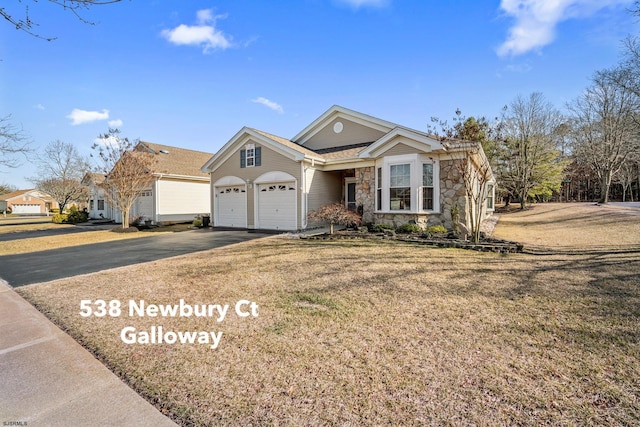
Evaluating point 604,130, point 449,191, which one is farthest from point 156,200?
point 604,130

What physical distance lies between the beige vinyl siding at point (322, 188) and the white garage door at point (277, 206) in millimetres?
893

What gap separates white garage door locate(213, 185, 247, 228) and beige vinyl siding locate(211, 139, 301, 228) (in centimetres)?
53

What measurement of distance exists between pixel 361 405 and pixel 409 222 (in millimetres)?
10597

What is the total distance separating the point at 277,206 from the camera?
15438mm

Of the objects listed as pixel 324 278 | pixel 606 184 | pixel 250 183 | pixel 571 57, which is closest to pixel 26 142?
pixel 250 183

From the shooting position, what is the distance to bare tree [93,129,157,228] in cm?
1767

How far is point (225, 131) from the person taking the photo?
20297 mm

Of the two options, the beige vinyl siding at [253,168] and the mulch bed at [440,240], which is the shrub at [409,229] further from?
A: the beige vinyl siding at [253,168]

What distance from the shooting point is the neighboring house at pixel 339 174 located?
12.1m

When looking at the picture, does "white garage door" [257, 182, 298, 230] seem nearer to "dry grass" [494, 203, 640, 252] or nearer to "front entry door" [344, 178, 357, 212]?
"front entry door" [344, 178, 357, 212]

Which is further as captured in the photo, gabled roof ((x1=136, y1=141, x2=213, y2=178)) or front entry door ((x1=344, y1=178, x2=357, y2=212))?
gabled roof ((x1=136, y1=141, x2=213, y2=178))

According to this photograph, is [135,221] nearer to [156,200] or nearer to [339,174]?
[156,200]

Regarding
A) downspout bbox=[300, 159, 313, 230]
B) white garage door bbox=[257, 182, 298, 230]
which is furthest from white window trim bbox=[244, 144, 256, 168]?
downspout bbox=[300, 159, 313, 230]

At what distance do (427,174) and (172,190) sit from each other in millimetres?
17534
